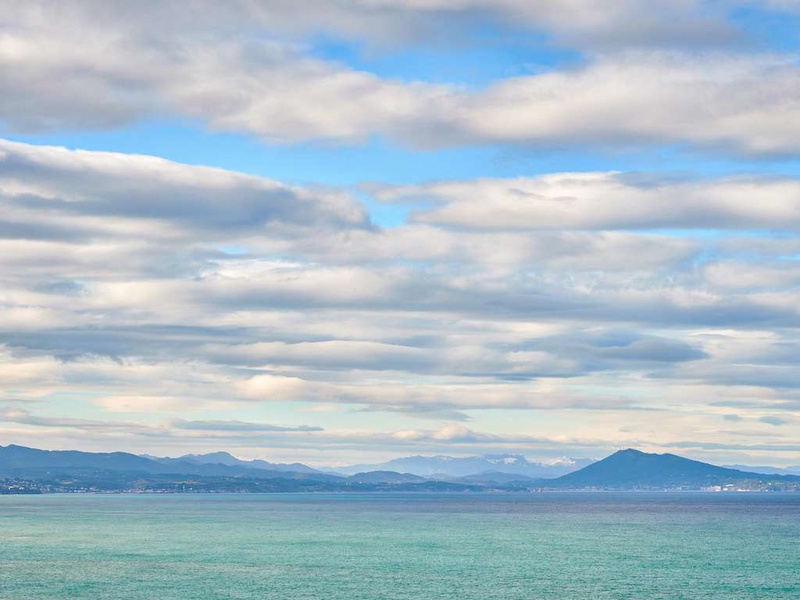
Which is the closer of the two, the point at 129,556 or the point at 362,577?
the point at 362,577

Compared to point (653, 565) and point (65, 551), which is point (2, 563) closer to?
point (65, 551)

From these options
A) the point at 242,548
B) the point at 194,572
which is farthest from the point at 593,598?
the point at 242,548

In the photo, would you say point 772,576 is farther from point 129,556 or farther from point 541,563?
point 129,556

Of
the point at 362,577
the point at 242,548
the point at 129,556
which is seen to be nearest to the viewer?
the point at 362,577

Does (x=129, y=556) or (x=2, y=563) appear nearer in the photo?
(x=2, y=563)

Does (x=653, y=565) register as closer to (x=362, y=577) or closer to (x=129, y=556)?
(x=362, y=577)

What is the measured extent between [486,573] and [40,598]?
2461 inches

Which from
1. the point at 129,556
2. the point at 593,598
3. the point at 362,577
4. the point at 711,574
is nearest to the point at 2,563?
the point at 129,556

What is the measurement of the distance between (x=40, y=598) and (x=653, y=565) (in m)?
91.9

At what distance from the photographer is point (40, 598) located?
12850cm

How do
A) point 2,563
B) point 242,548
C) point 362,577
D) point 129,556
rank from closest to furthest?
point 362,577 < point 2,563 < point 129,556 < point 242,548

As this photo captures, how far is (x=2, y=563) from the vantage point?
167 metres

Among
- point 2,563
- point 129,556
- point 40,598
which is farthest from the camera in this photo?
point 129,556

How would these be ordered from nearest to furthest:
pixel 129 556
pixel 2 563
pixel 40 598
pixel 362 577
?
pixel 40 598
pixel 362 577
pixel 2 563
pixel 129 556
